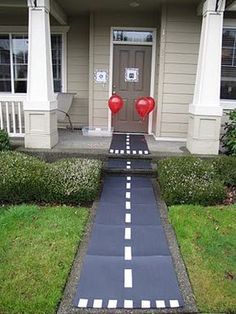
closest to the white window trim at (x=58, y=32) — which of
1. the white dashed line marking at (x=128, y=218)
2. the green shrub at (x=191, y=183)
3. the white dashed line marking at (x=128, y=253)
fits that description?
the green shrub at (x=191, y=183)

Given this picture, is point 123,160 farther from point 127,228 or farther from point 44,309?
point 44,309

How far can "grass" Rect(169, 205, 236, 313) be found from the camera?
2699 mm

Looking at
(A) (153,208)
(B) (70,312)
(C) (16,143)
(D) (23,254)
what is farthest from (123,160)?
(B) (70,312)

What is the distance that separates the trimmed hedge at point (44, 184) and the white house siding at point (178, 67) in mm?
3088

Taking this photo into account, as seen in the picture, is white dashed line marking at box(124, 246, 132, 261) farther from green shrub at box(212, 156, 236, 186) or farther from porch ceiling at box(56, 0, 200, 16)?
porch ceiling at box(56, 0, 200, 16)

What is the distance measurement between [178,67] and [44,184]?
405 centimetres

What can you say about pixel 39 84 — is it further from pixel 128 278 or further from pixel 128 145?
pixel 128 278

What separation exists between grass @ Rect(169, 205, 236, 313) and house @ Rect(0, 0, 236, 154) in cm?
204

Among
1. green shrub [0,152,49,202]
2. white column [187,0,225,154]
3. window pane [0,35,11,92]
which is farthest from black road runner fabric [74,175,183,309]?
window pane [0,35,11,92]

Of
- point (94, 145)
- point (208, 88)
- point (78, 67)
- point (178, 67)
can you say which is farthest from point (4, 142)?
point (178, 67)

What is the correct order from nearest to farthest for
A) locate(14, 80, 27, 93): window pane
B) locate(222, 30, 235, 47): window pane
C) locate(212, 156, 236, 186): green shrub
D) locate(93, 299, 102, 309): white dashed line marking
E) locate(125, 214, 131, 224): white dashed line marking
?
locate(93, 299, 102, 309): white dashed line marking, locate(125, 214, 131, 224): white dashed line marking, locate(212, 156, 236, 186): green shrub, locate(222, 30, 235, 47): window pane, locate(14, 80, 27, 93): window pane

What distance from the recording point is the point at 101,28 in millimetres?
7578

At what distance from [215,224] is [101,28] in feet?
17.4

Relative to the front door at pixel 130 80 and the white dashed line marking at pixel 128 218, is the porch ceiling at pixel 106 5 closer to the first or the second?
the front door at pixel 130 80
